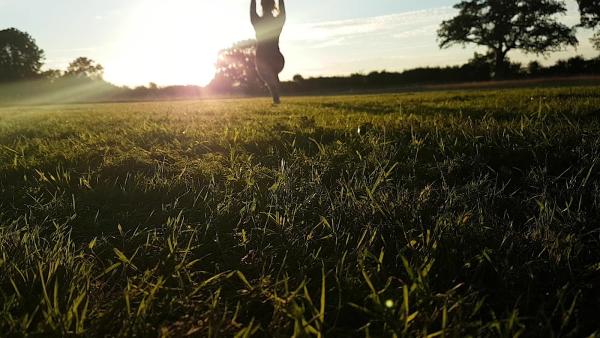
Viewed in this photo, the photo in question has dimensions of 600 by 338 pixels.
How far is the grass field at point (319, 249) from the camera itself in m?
1.42

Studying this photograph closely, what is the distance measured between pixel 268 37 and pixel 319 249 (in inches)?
451

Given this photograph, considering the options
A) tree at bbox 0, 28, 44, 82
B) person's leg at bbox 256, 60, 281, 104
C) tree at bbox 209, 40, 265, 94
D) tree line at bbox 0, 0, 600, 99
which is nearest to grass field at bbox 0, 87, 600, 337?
person's leg at bbox 256, 60, 281, 104

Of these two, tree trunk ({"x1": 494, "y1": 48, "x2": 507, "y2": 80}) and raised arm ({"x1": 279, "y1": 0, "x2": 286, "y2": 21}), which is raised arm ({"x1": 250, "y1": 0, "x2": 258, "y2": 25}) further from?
tree trunk ({"x1": 494, "y1": 48, "x2": 507, "y2": 80})

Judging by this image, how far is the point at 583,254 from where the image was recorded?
178cm

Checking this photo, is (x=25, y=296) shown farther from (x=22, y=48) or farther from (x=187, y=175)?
(x=22, y=48)

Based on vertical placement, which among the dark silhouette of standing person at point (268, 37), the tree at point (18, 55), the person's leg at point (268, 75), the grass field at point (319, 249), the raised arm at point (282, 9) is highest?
the tree at point (18, 55)

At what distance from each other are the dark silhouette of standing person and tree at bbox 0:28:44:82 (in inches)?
2721

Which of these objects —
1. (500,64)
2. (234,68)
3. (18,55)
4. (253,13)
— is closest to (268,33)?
(253,13)

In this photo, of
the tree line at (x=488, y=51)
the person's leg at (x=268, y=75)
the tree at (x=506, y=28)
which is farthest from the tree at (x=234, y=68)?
the person's leg at (x=268, y=75)

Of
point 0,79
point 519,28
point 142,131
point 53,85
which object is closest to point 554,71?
point 519,28

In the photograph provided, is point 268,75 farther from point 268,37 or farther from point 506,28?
point 506,28

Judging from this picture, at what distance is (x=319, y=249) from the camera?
183 centimetres

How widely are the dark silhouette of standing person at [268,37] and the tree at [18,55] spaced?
227 ft

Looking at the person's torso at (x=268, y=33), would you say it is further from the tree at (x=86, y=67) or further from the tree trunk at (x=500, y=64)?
the tree at (x=86, y=67)
